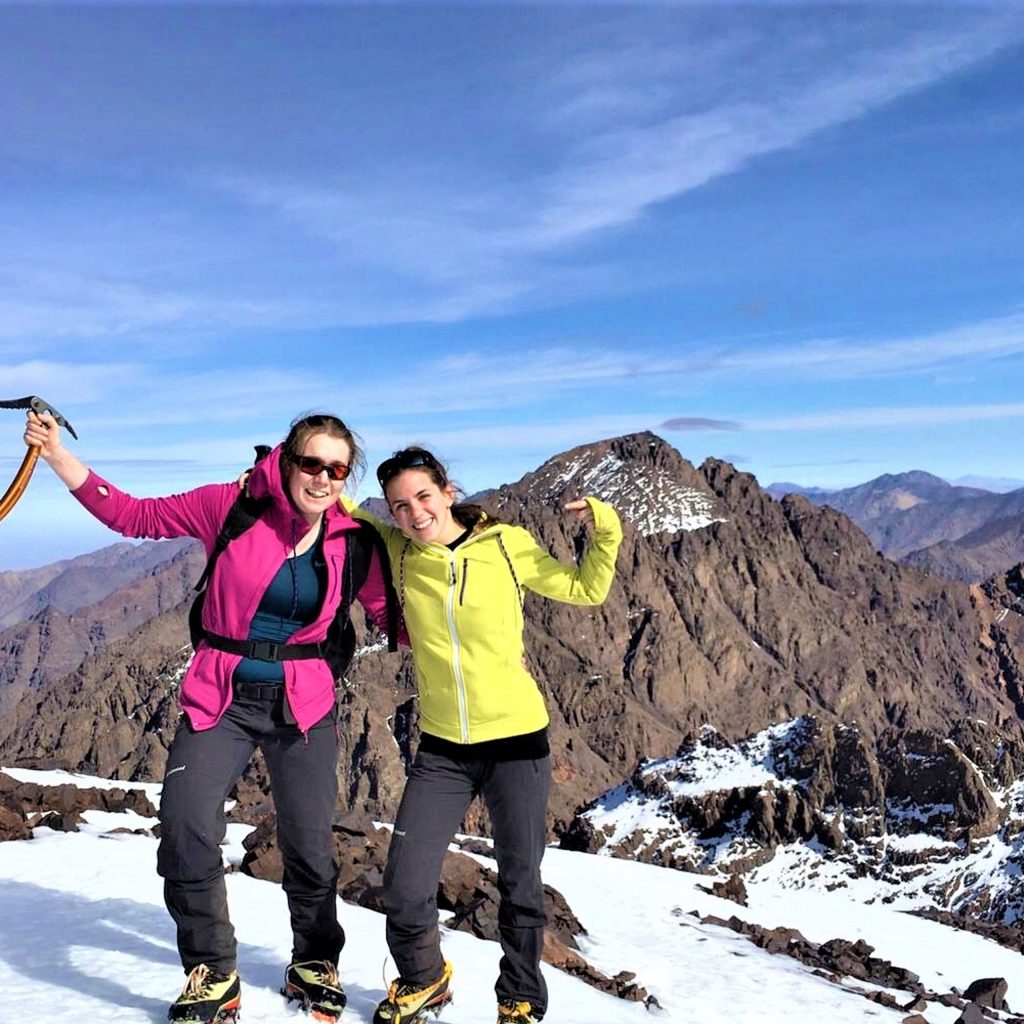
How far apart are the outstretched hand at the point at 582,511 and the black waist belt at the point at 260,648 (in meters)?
2.32

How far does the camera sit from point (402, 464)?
7051 mm

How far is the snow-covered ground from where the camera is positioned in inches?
293

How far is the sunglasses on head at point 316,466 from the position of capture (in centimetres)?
656

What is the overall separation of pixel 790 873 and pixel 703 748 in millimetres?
29119

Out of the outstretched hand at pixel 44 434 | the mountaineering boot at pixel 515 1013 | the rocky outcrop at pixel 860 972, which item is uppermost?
Answer: the outstretched hand at pixel 44 434

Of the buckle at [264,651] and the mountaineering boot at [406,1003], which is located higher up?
the buckle at [264,651]

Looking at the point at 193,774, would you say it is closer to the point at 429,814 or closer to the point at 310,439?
the point at 429,814

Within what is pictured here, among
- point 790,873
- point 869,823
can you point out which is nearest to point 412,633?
point 790,873

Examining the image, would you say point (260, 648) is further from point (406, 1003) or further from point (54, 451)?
point (406, 1003)

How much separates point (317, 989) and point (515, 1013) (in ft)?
4.94

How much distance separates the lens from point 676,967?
13.9 metres

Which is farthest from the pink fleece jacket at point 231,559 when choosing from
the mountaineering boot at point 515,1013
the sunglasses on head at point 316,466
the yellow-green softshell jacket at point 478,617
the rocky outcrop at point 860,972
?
the rocky outcrop at point 860,972

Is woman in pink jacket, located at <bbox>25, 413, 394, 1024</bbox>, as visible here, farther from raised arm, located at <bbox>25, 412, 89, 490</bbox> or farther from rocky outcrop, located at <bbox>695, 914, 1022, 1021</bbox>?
rocky outcrop, located at <bbox>695, 914, 1022, 1021</bbox>

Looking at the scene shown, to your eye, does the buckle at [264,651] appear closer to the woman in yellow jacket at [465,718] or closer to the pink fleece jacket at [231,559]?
the pink fleece jacket at [231,559]
